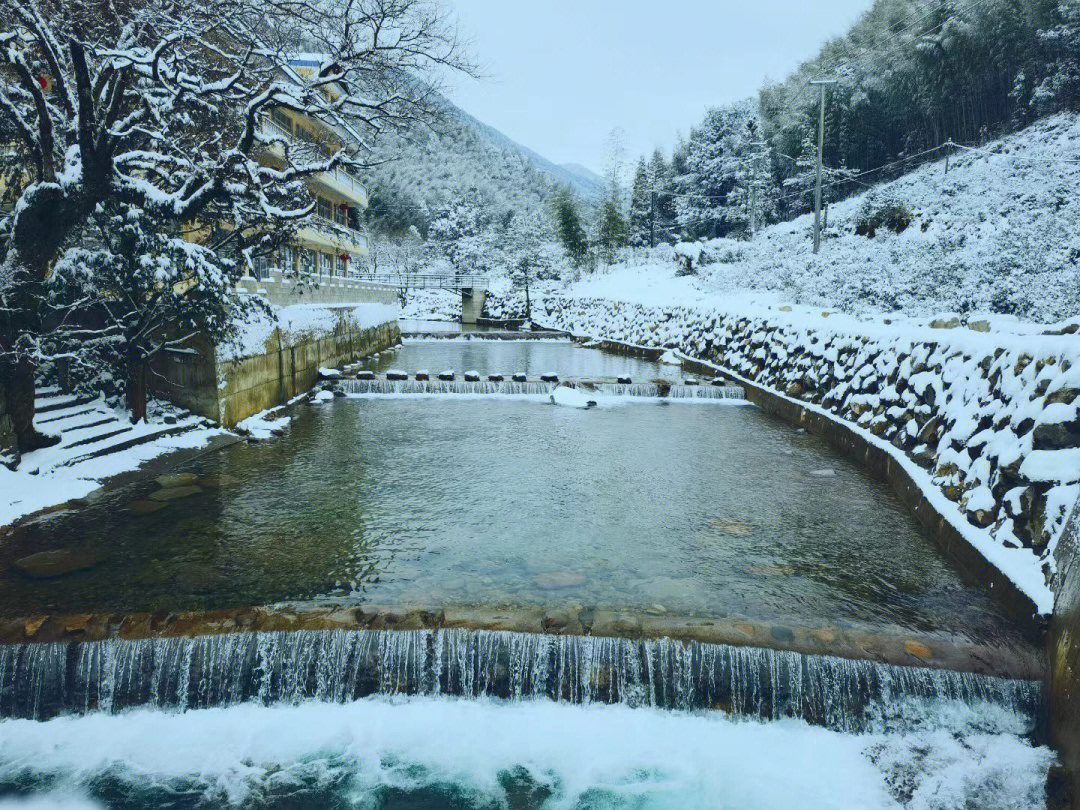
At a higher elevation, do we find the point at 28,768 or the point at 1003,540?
the point at 1003,540

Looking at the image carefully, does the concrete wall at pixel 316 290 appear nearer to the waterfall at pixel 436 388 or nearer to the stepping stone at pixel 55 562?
the waterfall at pixel 436 388

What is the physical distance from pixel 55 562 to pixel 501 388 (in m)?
11.3

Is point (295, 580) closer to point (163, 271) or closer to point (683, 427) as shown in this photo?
point (163, 271)

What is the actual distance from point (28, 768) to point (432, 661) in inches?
113

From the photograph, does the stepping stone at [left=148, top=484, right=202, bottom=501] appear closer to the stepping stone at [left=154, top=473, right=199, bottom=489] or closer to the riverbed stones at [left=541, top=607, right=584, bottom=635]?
the stepping stone at [left=154, top=473, right=199, bottom=489]

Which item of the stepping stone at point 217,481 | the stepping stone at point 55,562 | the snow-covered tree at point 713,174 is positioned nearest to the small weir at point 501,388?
the stepping stone at point 217,481

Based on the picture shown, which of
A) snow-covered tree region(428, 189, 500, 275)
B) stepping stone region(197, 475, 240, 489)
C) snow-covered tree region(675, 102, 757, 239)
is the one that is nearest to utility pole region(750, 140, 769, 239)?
snow-covered tree region(675, 102, 757, 239)

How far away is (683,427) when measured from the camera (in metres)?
13.1

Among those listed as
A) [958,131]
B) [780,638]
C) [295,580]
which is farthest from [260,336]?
[958,131]

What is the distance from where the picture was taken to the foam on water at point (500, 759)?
4.39 m

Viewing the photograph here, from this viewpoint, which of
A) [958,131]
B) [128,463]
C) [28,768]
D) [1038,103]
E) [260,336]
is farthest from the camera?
[958,131]

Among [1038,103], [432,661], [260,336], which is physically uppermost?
[1038,103]

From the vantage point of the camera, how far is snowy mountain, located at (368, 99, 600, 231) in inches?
3157

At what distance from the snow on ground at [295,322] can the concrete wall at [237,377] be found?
0.16 meters
